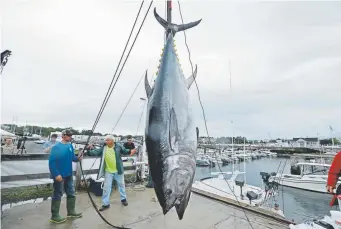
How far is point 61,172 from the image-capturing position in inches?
146

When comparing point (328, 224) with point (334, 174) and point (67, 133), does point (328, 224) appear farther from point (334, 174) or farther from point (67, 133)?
point (67, 133)

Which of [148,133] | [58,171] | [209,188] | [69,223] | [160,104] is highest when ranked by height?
[160,104]

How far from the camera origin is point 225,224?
A: 368cm

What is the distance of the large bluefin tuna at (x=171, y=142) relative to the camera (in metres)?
1.39

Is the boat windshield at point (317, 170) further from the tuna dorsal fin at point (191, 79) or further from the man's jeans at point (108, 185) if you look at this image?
the tuna dorsal fin at point (191, 79)

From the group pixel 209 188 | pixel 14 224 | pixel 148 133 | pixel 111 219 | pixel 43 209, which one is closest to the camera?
pixel 148 133

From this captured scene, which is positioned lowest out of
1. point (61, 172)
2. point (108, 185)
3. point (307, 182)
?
point (307, 182)

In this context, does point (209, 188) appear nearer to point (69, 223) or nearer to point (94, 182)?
point (94, 182)

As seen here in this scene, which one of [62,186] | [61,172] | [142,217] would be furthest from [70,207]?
[142,217]

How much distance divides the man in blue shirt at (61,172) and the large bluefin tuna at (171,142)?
106 inches

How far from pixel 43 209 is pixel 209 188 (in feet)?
23.2

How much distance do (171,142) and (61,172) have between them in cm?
297

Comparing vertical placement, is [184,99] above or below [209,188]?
above

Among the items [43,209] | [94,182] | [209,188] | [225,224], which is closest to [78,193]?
[94,182]
